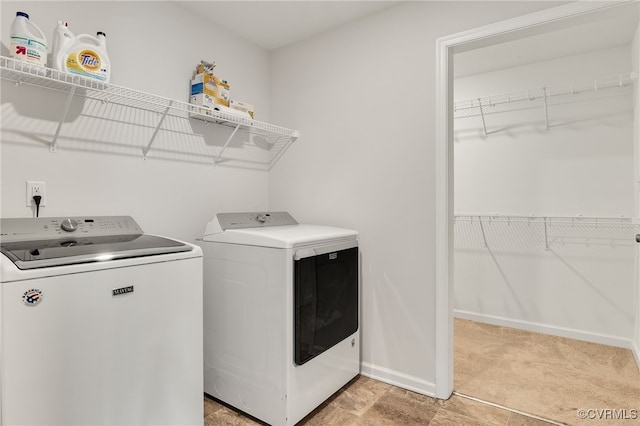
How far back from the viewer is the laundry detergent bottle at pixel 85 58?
1.54 meters

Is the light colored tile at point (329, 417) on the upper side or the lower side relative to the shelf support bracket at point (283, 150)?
lower

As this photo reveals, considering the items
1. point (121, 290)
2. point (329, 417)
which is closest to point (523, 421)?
point (329, 417)

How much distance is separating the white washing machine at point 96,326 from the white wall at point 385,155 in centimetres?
113

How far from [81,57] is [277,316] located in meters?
1.47

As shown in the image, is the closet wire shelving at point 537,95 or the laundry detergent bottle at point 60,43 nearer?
the laundry detergent bottle at point 60,43

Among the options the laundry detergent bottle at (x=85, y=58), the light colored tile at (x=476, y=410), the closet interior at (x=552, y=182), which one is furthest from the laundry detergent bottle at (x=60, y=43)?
the closet interior at (x=552, y=182)

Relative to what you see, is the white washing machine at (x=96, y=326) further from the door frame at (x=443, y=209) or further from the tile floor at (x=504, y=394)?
the door frame at (x=443, y=209)

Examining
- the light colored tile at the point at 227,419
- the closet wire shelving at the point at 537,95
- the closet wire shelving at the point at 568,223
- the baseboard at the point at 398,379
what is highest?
the closet wire shelving at the point at 537,95

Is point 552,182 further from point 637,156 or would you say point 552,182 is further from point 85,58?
point 85,58

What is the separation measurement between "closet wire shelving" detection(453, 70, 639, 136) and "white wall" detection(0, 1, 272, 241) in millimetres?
2068

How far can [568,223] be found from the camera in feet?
9.77

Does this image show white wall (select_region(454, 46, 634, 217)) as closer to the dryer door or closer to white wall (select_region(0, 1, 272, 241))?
the dryer door

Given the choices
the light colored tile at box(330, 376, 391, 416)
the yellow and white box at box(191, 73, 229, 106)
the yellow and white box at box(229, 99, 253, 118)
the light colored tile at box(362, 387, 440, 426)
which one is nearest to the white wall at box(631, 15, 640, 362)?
the light colored tile at box(362, 387, 440, 426)

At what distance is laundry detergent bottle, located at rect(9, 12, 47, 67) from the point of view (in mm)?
1435
